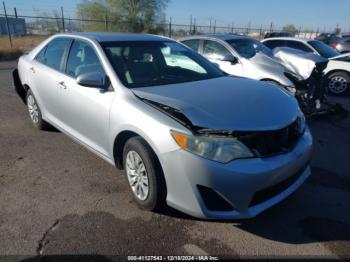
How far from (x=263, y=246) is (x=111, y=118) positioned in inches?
70.6

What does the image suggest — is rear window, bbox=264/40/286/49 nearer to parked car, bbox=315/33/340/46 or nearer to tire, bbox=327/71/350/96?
tire, bbox=327/71/350/96

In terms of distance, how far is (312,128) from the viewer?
561cm

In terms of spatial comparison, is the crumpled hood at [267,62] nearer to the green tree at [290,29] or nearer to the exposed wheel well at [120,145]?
the exposed wheel well at [120,145]

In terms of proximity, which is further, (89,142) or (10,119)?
(10,119)

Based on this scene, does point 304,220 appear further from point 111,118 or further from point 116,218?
point 111,118

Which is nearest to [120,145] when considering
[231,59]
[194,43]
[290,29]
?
[231,59]

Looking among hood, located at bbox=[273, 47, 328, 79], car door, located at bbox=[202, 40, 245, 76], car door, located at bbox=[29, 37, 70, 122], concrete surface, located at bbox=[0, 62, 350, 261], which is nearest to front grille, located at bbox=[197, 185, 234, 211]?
concrete surface, located at bbox=[0, 62, 350, 261]

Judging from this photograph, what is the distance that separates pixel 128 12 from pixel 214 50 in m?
28.6

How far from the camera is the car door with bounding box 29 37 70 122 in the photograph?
4160mm

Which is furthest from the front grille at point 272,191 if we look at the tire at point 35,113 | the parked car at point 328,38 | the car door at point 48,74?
the parked car at point 328,38

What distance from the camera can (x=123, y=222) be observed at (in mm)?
2859

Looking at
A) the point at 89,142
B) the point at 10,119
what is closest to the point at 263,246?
the point at 89,142

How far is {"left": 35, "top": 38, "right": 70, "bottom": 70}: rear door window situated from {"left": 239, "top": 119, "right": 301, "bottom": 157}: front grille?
279 cm

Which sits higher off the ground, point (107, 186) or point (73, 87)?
point (73, 87)
